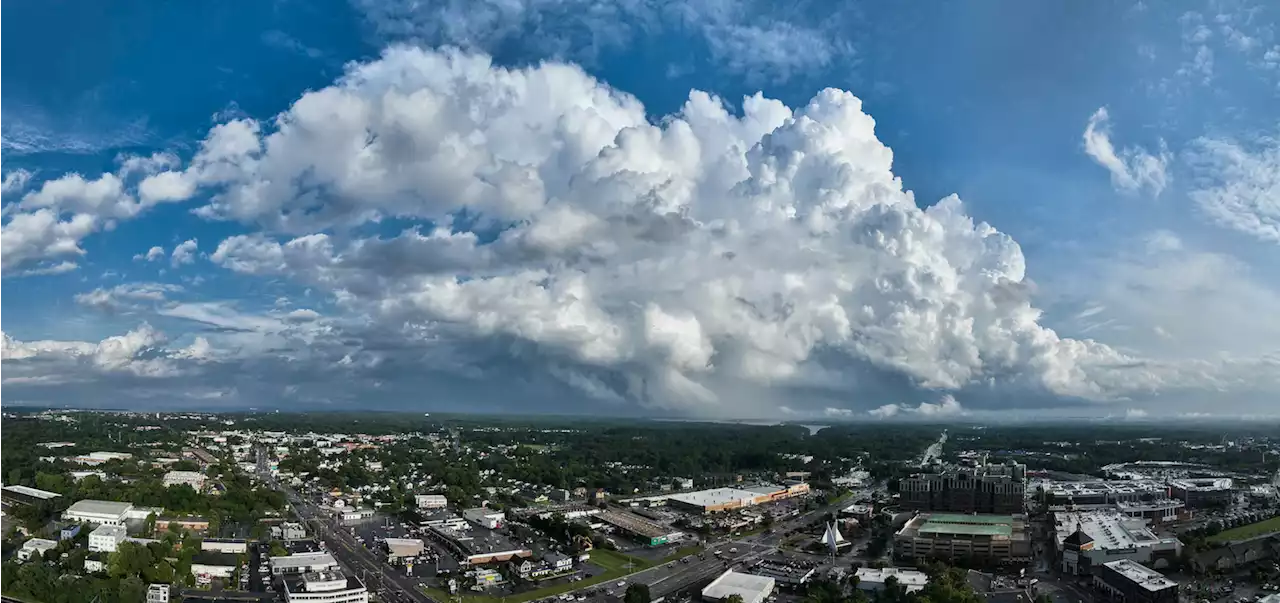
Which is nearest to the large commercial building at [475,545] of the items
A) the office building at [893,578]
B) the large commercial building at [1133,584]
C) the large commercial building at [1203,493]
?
the office building at [893,578]

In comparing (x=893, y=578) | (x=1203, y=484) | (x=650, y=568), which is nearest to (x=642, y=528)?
(x=650, y=568)

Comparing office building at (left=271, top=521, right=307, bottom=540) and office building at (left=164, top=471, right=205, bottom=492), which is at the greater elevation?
office building at (left=164, top=471, right=205, bottom=492)

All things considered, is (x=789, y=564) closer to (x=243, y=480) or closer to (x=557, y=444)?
(x=243, y=480)

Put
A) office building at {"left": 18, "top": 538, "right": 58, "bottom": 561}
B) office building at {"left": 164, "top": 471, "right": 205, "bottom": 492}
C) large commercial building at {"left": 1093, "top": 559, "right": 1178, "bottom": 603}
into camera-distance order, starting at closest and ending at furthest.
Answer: large commercial building at {"left": 1093, "top": 559, "right": 1178, "bottom": 603} → office building at {"left": 18, "top": 538, "right": 58, "bottom": 561} → office building at {"left": 164, "top": 471, "right": 205, "bottom": 492}

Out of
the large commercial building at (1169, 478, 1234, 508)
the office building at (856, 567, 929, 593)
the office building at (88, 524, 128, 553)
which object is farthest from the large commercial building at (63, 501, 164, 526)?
the large commercial building at (1169, 478, 1234, 508)

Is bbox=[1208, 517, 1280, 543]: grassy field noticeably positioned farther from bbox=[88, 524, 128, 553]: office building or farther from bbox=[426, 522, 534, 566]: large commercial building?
bbox=[88, 524, 128, 553]: office building

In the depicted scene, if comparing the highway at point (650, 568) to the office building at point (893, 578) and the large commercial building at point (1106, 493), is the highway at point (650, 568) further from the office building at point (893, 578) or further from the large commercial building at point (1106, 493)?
the large commercial building at point (1106, 493)
